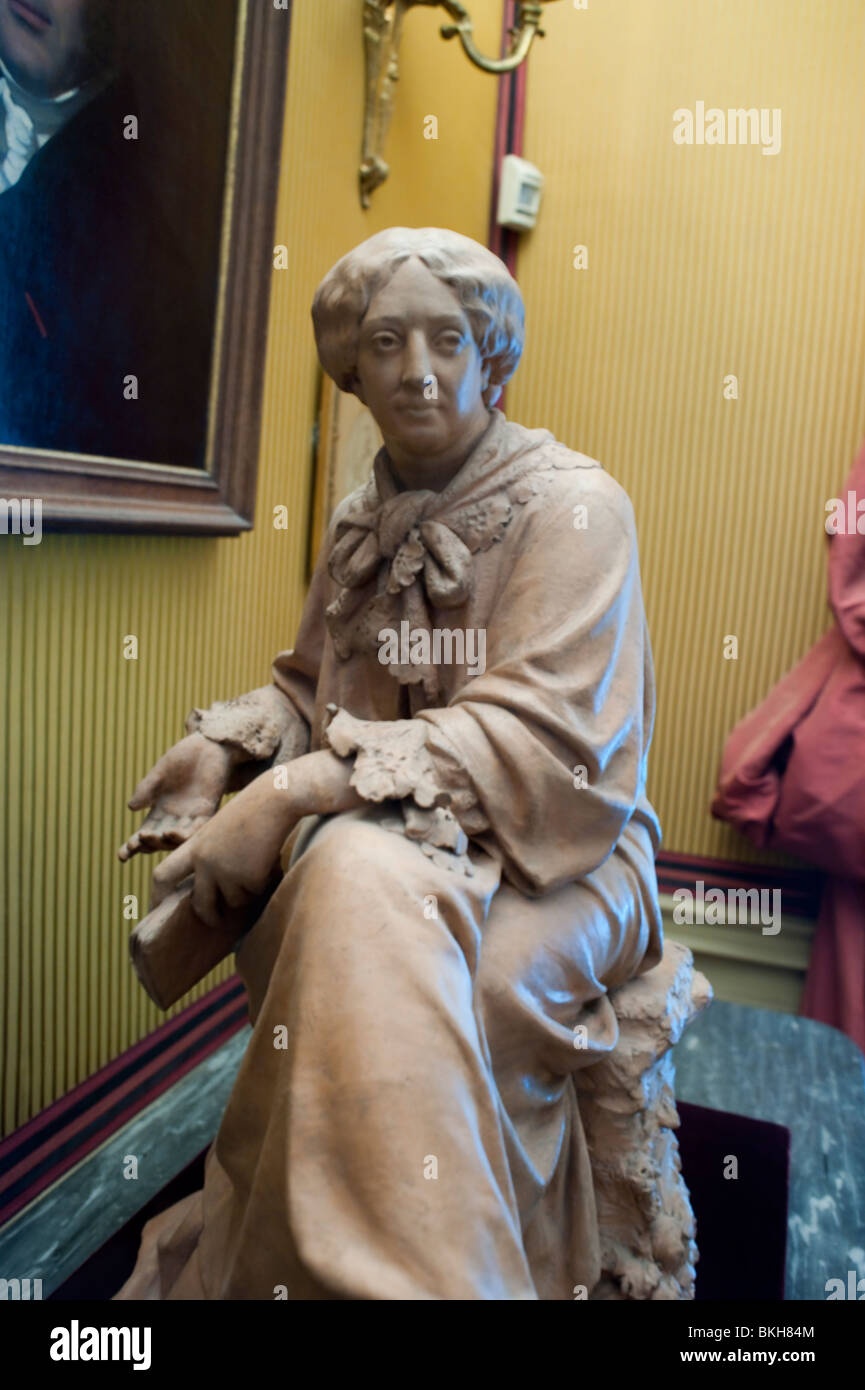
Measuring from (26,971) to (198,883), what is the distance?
0.74 metres

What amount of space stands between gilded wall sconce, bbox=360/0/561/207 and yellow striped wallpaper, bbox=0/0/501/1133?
4cm

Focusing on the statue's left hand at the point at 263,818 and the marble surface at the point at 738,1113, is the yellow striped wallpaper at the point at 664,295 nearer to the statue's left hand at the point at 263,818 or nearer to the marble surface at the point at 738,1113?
the marble surface at the point at 738,1113

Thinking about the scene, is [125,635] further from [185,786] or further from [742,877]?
[742,877]

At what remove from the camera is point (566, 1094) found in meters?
1.57

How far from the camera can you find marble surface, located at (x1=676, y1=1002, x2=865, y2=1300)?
1917 mm

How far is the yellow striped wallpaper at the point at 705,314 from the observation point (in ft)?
10.2

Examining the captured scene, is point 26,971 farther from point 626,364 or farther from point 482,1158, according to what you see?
point 626,364

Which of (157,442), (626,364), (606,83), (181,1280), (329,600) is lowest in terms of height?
(181,1280)

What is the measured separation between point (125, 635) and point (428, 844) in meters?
1.07

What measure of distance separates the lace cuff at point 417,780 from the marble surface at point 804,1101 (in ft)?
3.41

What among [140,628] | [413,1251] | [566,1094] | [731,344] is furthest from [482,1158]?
[731,344]

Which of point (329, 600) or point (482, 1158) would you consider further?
point (329, 600)

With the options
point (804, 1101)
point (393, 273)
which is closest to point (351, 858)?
point (393, 273)

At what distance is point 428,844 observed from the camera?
133cm
